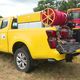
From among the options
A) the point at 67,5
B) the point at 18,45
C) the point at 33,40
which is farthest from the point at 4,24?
the point at 67,5

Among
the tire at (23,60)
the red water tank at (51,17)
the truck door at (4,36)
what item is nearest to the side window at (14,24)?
the truck door at (4,36)

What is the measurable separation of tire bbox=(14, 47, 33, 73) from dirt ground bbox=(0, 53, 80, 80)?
145 mm

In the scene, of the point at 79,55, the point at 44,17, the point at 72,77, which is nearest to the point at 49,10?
the point at 44,17

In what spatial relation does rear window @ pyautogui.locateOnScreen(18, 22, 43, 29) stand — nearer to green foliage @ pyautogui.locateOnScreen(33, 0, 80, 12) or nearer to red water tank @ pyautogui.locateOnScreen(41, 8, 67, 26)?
red water tank @ pyautogui.locateOnScreen(41, 8, 67, 26)

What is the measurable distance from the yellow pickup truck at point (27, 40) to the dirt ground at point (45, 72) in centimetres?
27

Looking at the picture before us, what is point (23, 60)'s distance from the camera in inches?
308

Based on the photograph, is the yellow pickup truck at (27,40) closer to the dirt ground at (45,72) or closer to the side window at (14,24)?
the side window at (14,24)

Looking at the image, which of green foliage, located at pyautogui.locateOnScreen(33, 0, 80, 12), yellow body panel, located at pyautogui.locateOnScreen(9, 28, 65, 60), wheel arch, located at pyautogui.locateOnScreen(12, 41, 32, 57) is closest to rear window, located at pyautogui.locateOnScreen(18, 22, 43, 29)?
yellow body panel, located at pyautogui.locateOnScreen(9, 28, 65, 60)

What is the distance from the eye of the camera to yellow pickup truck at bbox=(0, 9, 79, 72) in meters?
6.80

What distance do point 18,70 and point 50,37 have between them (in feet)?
5.83

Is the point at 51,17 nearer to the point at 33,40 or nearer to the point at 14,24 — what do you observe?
the point at 33,40

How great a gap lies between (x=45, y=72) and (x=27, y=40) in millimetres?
1164

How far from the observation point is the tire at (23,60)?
759 centimetres

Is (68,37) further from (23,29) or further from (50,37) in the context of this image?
(23,29)
